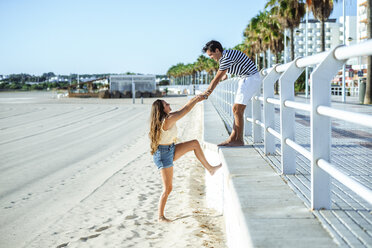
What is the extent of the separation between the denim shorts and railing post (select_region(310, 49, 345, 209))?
2373 millimetres

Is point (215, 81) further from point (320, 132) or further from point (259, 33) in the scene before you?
point (259, 33)

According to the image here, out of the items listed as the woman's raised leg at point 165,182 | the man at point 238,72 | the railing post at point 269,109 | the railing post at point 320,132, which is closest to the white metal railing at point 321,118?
the railing post at point 320,132

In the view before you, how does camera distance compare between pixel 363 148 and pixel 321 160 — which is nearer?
pixel 321 160

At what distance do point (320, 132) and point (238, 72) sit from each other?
2739 mm

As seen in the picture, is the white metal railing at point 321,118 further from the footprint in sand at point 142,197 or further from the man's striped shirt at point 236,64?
the footprint in sand at point 142,197

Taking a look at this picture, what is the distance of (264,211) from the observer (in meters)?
3.18

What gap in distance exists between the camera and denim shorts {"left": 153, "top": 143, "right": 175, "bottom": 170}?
527cm

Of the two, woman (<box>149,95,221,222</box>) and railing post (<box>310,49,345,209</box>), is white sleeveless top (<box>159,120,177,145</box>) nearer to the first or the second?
woman (<box>149,95,221,222</box>)

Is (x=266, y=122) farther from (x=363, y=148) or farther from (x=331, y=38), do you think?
(x=331, y=38)

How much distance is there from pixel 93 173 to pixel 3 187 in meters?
1.94

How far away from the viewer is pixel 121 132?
18.7 m

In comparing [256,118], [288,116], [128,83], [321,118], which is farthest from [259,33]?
[321,118]

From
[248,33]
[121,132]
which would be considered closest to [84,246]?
[121,132]

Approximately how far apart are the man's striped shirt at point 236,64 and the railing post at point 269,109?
1.65 feet
